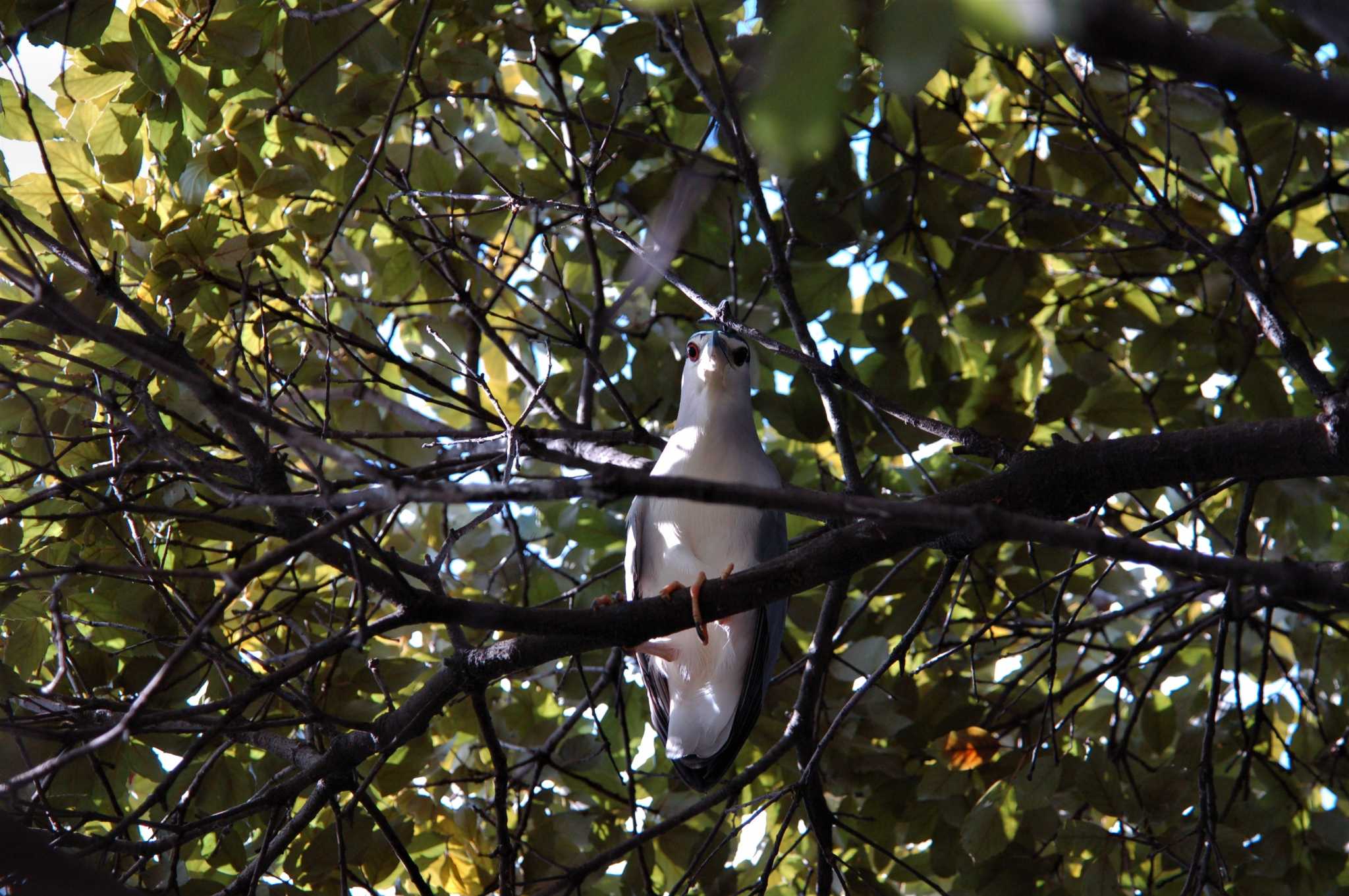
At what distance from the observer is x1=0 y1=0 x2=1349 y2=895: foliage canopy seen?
242 cm

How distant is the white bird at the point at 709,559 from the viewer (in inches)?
147

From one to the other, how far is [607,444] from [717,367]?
628 mm

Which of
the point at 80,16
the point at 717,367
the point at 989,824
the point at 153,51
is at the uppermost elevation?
the point at 717,367

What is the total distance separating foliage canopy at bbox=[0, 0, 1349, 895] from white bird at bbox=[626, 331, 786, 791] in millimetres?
185

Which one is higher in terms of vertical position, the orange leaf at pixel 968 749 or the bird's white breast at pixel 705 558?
the bird's white breast at pixel 705 558

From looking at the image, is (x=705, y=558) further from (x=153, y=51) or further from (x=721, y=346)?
(x=153, y=51)

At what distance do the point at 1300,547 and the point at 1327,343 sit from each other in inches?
82.0

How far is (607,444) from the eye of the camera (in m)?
3.62

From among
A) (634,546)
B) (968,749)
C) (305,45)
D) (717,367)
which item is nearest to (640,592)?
(634,546)

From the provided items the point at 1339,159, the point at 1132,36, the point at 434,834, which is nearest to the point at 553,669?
the point at 434,834

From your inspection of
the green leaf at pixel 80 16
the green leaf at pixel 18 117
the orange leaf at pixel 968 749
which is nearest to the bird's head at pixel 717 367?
the orange leaf at pixel 968 749

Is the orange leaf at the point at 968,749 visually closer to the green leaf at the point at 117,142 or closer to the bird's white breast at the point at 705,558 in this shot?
the bird's white breast at the point at 705,558

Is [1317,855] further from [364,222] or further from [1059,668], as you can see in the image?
[364,222]

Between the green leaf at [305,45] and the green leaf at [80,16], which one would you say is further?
the green leaf at [305,45]
